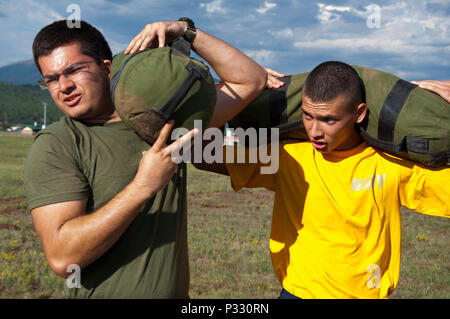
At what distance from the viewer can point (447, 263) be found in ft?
25.9

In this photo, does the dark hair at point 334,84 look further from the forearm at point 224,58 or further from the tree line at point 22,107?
the tree line at point 22,107

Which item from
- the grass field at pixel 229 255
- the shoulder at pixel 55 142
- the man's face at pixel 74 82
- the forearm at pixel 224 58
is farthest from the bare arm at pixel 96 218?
the grass field at pixel 229 255

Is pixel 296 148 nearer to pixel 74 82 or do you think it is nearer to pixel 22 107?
pixel 74 82

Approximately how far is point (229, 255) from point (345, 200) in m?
5.07

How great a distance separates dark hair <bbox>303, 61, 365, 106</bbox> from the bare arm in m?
1.02

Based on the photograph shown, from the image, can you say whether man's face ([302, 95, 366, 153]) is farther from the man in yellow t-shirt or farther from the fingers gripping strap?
the fingers gripping strap

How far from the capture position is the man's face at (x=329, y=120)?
2.67 m

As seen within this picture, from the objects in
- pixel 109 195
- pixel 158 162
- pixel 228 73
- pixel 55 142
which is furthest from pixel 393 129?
pixel 55 142

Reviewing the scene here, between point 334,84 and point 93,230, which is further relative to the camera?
point 334,84

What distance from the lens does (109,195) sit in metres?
2.26

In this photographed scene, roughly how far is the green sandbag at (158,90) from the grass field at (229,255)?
14.4 feet

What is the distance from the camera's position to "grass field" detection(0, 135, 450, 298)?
6.24m

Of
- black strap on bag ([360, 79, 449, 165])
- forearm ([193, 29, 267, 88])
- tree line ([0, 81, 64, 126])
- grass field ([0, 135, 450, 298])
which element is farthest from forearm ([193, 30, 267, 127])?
tree line ([0, 81, 64, 126])
